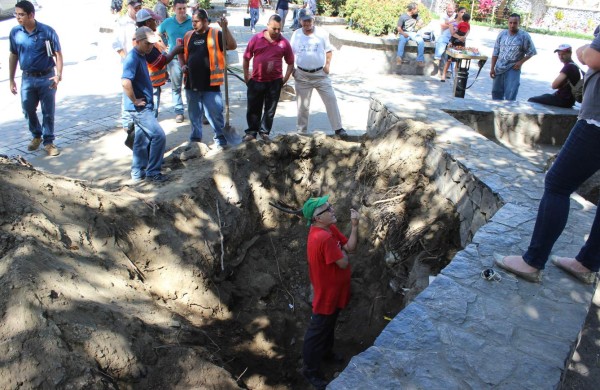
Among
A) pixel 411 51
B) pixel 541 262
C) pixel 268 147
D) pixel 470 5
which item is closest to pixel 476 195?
pixel 541 262

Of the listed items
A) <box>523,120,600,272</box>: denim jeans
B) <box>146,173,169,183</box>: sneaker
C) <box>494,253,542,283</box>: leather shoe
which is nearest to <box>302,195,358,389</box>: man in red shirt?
<box>494,253,542,283</box>: leather shoe

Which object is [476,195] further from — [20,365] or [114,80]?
[114,80]

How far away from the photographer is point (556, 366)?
261cm

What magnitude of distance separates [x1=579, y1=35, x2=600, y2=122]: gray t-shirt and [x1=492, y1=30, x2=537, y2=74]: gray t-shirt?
6.05 metres

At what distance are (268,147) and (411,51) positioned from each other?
7749 millimetres

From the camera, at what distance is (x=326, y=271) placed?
408 centimetres

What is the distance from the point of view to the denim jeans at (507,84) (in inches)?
333

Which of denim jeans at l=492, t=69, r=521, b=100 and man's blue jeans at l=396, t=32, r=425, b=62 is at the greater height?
man's blue jeans at l=396, t=32, r=425, b=62

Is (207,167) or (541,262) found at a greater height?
(541,262)

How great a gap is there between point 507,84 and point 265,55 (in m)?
4.73

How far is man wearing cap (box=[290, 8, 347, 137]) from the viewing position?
6.88 metres

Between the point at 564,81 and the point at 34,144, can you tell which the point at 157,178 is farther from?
the point at 564,81

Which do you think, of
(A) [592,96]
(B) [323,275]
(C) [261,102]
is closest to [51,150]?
(C) [261,102]

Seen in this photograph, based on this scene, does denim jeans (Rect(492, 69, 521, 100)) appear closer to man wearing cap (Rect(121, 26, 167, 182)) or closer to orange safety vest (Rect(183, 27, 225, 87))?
orange safety vest (Rect(183, 27, 225, 87))
